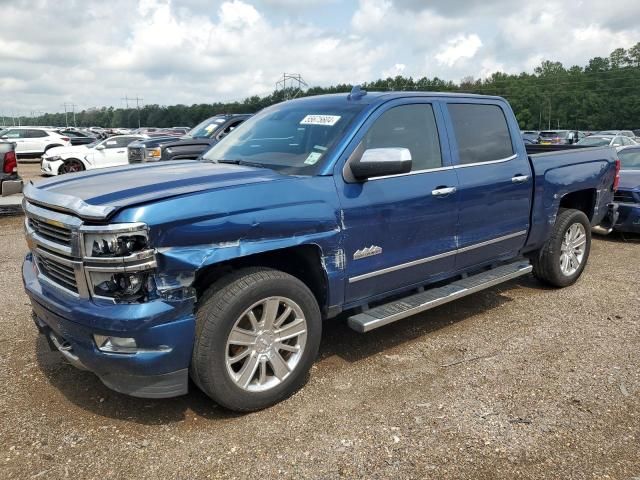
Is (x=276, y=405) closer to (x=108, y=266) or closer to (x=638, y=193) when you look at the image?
(x=108, y=266)

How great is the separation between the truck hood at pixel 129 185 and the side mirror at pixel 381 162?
0.56 m

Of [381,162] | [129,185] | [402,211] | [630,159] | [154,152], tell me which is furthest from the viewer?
[154,152]

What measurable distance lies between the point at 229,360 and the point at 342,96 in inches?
90.0

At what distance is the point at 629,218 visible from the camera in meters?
7.98

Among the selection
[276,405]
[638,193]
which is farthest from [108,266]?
[638,193]

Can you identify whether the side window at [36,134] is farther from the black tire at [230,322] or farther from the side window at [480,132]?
the black tire at [230,322]

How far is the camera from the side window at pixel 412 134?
3809 mm

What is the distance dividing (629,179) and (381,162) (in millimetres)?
6802

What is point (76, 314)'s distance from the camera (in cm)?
281

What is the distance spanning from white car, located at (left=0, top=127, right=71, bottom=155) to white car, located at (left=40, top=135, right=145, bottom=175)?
849 centimetres

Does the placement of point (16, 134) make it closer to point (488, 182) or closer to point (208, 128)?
point (208, 128)

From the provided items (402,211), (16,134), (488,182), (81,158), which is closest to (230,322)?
(402,211)

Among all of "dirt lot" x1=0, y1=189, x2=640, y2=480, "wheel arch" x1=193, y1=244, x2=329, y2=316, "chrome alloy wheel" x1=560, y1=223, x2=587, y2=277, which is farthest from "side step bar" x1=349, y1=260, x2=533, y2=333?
"chrome alloy wheel" x1=560, y1=223, x2=587, y2=277

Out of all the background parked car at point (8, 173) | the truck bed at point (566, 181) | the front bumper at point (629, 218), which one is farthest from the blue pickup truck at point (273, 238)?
the background parked car at point (8, 173)
